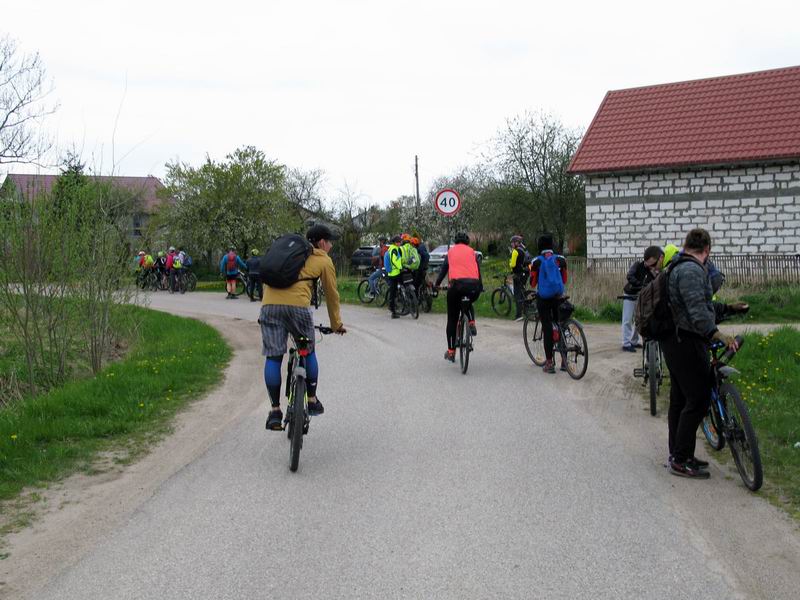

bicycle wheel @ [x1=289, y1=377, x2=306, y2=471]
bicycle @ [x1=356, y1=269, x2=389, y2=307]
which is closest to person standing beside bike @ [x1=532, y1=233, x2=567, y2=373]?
bicycle wheel @ [x1=289, y1=377, x2=306, y2=471]

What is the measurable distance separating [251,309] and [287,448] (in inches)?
622

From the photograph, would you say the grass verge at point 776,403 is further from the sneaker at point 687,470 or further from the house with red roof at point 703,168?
the house with red roof at point 703,168

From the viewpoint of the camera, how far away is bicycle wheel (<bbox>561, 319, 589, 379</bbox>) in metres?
10.2

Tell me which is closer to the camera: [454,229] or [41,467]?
[41,467]

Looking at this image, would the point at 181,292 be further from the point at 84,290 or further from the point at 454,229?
the point at 454,229

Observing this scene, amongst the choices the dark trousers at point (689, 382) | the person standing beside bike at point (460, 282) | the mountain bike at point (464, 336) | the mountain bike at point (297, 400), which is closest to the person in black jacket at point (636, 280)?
the person standing beside bike at point (460, 282)

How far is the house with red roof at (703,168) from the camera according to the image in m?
23.3

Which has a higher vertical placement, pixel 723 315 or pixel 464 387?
pixel 723 315

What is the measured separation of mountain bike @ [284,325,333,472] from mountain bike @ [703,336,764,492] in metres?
2.93

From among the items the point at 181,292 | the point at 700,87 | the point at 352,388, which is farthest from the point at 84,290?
the point at 700,87

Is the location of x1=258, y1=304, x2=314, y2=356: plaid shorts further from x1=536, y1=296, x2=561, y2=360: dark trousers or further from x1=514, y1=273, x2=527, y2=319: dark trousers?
x1=514, y1=273, x2=527, y2=319: dark trousers

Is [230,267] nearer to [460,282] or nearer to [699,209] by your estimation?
[699,209]

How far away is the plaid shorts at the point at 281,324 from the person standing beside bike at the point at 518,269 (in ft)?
36.3

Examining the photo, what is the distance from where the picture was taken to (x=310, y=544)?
471 centimetres
